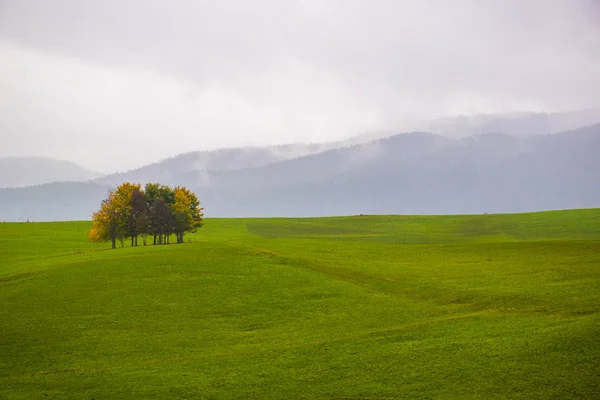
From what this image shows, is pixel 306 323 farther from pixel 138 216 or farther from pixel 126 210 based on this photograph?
pixel 126 210

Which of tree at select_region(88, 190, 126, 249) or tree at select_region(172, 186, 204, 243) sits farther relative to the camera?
tree at select_region(172, 186, 204, 243)

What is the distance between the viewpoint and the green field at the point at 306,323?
29.0 m

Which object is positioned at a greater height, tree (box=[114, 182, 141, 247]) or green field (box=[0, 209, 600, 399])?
tree (box=[114, 182, 141, 247])

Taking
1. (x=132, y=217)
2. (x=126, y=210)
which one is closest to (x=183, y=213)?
(x=132, y=217)

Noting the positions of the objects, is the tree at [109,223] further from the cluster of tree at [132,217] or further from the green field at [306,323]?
the green field at [306,323]

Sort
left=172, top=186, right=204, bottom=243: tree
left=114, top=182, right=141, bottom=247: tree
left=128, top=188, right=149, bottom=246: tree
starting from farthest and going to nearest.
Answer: left=172, top=186, right=204, bottom=243: tree < left=114, top=182, right=141, bottom=247: tree < left=128, top=188, right=149, bottom=246: tree

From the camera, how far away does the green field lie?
29.0m

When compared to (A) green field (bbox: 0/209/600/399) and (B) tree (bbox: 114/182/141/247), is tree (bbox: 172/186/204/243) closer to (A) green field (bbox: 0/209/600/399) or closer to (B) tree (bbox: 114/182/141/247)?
(B) tree (bbox: 114/182/141/247)

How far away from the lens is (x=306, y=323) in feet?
136

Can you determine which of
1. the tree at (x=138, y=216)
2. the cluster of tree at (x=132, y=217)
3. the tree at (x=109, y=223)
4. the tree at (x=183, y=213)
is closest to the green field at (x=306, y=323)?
the tree at (x=109, y=223)

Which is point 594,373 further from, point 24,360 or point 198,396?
point 24,360

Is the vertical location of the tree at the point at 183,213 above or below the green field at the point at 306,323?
above

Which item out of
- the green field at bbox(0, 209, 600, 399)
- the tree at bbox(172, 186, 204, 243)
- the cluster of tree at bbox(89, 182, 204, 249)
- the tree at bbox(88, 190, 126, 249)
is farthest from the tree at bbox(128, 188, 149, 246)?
the green field at bbox(0, 209, 600, 399)

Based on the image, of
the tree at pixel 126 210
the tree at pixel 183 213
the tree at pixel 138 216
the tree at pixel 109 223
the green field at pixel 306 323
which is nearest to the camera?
the green field at pixel 306 323
